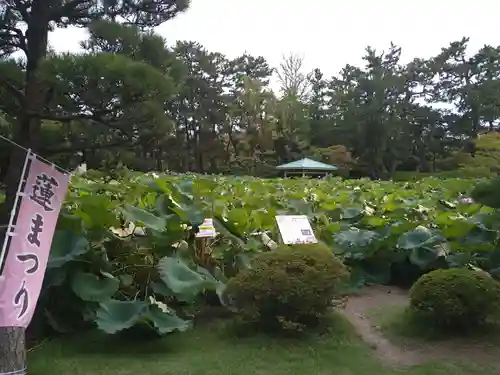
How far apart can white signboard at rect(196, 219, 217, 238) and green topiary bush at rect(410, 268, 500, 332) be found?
1.32 metres

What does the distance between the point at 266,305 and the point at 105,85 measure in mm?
1468

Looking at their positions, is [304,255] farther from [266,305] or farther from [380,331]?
[380,331]

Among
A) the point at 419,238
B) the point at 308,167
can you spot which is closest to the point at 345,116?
the point at 308,167

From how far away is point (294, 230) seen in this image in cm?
407

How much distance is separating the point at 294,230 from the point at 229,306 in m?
0.90

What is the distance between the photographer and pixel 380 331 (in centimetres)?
340

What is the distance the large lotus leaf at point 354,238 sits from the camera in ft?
14.3

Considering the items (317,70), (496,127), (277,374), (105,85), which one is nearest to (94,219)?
(105,85)

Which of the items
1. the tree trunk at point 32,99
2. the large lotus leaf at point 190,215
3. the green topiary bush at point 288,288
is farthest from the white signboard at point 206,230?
the tree trunk at point 32,99

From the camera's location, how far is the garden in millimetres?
2877

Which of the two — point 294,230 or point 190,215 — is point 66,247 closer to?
point 190,215

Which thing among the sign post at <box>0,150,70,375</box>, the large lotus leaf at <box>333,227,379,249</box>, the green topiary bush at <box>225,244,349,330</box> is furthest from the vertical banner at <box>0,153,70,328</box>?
the large lotus leaf at <box>333,227,379,249</box>

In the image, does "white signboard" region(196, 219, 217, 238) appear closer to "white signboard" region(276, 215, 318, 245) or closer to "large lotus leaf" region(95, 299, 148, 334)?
"white signboard" region(276, 215, 318, 245)

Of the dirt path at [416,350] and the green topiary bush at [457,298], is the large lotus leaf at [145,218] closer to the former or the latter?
the dirt path at [416,350]
